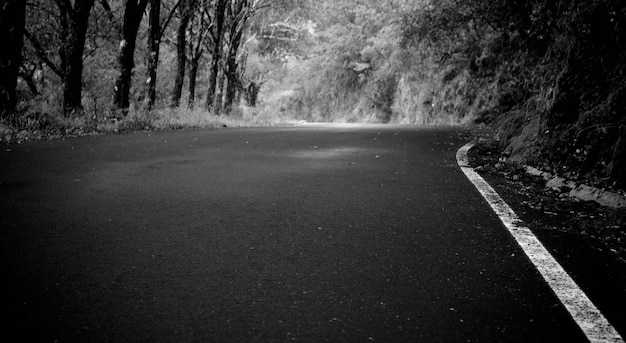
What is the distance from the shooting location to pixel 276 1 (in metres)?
28.0

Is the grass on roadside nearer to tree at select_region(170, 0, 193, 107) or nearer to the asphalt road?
tree at select_region(170, 0, 193, 107)

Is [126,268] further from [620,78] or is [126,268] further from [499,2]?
[499,2]

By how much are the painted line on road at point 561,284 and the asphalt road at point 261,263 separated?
0.06 meters

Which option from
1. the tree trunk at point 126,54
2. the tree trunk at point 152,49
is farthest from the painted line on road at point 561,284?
the tree trunk at point 152,49

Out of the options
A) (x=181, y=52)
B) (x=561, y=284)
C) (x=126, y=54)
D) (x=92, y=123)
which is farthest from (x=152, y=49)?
(x=561, y=284)

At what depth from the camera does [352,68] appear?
1941 inches

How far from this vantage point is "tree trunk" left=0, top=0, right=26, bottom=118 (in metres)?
12.5

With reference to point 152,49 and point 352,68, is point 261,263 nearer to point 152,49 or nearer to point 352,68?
point 152,49

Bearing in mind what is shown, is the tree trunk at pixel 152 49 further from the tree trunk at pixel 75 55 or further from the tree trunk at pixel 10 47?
the tree trunk at pixel 10 47

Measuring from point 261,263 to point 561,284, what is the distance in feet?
5.74

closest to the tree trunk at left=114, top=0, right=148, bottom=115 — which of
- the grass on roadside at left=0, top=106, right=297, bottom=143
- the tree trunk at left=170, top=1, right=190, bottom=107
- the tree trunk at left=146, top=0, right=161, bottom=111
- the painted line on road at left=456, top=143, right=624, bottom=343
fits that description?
the grass on roadside at left=0, top=106, right=297, bottom=143

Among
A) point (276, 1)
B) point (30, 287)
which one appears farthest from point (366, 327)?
point (276, 1)

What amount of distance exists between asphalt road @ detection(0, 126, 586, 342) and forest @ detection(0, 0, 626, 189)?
2.14 m

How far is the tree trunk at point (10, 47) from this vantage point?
1246 cm
